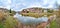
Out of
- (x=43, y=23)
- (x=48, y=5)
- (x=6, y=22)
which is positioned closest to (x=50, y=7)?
(x=48, y=5)

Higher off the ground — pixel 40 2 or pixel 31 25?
pixel 40 2

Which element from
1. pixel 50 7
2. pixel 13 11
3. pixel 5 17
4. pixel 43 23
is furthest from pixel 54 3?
pixel 5 17

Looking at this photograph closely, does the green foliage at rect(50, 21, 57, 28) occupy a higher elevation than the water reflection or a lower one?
lower

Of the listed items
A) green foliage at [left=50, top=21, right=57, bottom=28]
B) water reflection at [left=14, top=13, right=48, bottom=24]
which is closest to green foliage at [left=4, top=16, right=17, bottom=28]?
water reflection at [left=14, top=13, right=48, bottom=24]

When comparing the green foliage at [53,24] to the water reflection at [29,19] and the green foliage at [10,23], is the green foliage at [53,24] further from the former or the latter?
the green foliage at [10,23]

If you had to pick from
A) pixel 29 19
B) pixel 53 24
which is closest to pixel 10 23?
pixel 29 19

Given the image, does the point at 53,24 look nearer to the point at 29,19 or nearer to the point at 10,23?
the point at 29,19

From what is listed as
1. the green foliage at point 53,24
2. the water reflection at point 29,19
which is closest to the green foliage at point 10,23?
the water reflection at point 29,19

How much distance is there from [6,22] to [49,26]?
0.47 m

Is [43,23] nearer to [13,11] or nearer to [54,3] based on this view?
[54,3]

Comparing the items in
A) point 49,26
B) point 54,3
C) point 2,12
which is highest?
point 54,3

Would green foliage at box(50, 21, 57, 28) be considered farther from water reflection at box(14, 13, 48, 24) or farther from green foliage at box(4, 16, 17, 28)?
green foliage at box(4, 16, 17, 28)

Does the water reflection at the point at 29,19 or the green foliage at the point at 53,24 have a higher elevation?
the water reflection at the point at 29,19

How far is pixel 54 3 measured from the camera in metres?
1.56
